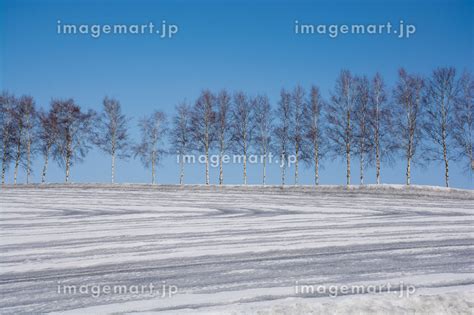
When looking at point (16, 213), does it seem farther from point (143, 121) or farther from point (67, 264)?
point (143, 121)

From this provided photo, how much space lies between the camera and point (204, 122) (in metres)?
36.1

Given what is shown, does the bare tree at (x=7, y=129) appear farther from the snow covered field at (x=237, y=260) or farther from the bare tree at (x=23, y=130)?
the snow covered field at (x=237, y=260)

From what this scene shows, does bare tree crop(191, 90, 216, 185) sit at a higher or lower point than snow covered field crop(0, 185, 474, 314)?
higher

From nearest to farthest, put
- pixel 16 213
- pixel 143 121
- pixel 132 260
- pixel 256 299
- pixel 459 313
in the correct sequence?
pixel 459 313
pixel 256 299
pixel 132 260
pixel 16 213
pixel 143 121

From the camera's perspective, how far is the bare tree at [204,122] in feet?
117

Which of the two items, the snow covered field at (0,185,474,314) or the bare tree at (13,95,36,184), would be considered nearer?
the snow covered field at (0,185,474,314)

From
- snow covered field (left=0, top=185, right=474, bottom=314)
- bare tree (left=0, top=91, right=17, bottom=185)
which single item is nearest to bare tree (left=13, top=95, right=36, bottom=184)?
bare tree (left=0, top=91, right=17, bottom=185)

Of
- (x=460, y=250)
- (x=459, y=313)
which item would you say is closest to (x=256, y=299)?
(x=459, y=313)

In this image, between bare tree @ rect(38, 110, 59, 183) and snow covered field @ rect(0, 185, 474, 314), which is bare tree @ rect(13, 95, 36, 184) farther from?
snow covered field @ rect(0, 185, 474, 314)

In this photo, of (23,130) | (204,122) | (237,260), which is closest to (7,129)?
(23,130)

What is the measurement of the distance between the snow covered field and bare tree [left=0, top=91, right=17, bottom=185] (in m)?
28.4

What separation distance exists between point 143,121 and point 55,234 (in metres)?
28.8

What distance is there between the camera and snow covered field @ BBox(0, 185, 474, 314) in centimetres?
567

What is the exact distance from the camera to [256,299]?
5734 mm
